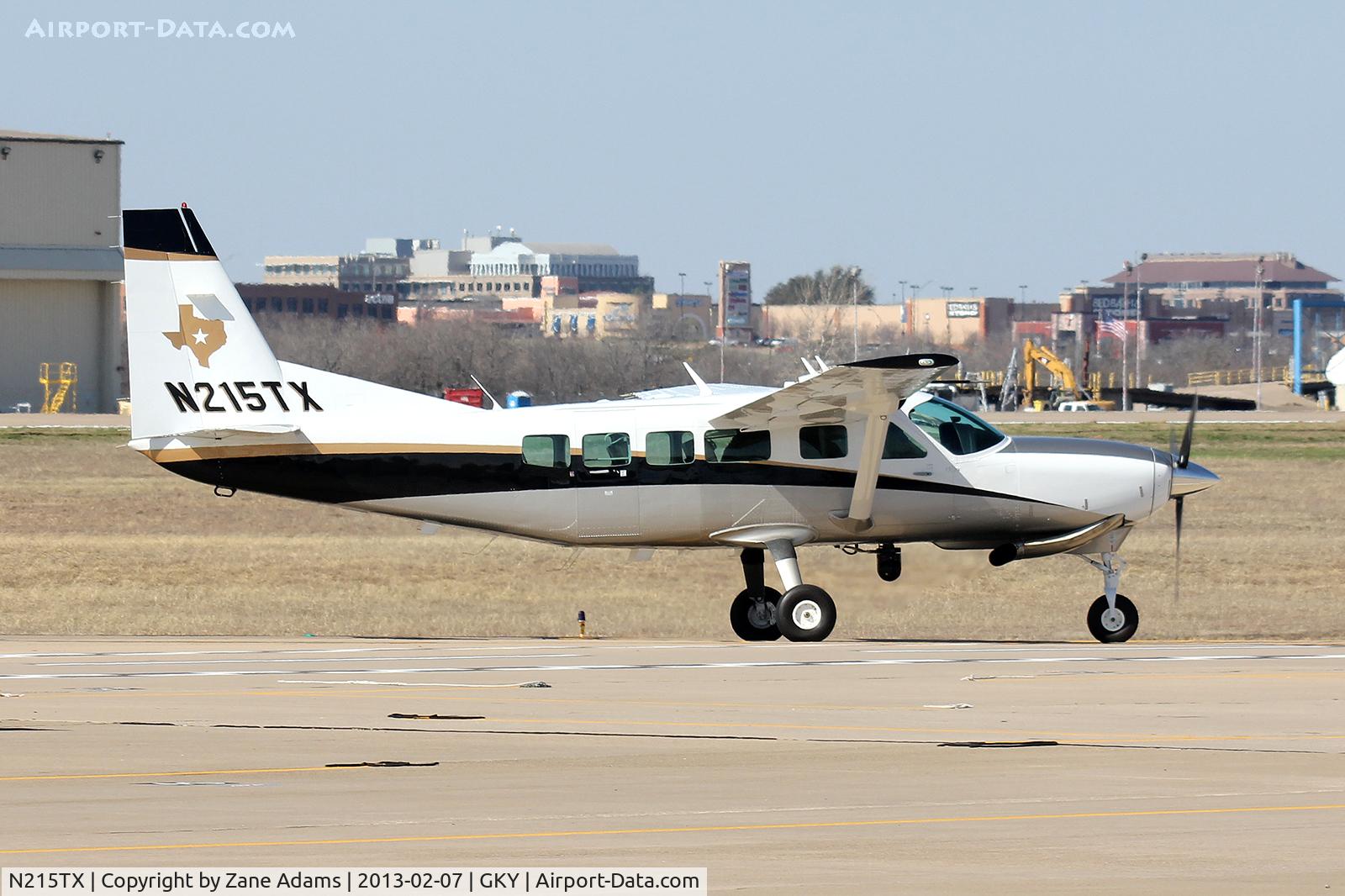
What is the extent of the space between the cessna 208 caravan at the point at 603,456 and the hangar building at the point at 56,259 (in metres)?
64.7

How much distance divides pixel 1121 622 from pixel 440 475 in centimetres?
674

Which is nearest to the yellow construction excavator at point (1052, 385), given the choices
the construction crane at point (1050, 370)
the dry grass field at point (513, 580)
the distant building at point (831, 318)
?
the construction crane at point (1050, 370)

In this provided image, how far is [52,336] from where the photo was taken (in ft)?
275

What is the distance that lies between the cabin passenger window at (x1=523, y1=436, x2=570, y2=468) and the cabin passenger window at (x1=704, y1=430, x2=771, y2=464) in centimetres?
134

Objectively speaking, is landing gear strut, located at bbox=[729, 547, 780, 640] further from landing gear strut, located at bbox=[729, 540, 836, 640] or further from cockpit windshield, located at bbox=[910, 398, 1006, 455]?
cockpit windshield, located at bbox=[910, 398, 1006, 455]

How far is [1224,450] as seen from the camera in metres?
55.0

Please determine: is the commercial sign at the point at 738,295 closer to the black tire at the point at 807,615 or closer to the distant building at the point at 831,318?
the distant building at the point at 831,318

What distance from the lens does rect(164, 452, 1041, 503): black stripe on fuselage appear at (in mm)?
19391

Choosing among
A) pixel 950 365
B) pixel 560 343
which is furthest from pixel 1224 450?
pixel 560 343

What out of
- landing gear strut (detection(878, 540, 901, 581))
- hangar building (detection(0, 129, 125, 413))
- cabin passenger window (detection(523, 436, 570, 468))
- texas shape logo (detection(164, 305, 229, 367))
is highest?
hangar building (detection(0, 129, 125, 413))

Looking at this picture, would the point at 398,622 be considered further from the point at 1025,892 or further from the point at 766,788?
the point at 1025,892

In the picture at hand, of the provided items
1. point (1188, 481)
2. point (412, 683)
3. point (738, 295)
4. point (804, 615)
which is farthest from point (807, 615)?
point (738, 295)

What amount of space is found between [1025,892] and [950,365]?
34.8ft

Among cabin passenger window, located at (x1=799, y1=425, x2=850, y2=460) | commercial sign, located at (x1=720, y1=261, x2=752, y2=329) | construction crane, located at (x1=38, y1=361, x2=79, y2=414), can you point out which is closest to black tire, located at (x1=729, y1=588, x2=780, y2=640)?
cabin passenger window, located at (x1=799, y1=425, x2=850, y2=460)
